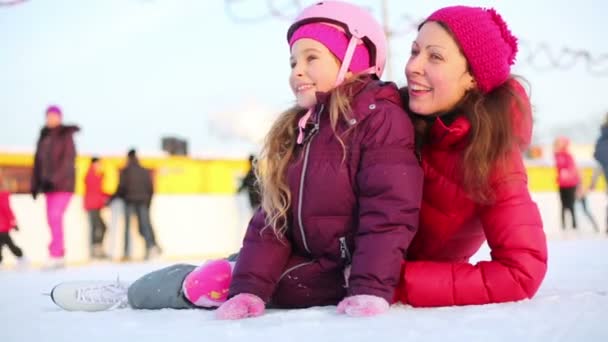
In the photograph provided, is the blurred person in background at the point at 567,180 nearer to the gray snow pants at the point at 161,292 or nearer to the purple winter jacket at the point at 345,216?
the purple winter jacket at the point at 345,216

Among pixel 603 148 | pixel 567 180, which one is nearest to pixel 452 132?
pixel 603 148

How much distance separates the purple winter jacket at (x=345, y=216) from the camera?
1741mm

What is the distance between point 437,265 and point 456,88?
0.55 meters

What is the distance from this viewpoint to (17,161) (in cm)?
1006

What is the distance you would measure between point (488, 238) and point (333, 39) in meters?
0.80

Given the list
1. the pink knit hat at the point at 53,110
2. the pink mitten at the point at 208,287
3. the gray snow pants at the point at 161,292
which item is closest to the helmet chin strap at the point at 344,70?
the pink mitten at the point at 208,287

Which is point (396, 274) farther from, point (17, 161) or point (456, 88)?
point (17, 161)

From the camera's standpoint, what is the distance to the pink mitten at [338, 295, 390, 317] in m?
1.61

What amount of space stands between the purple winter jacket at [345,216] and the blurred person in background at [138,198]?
6665 millimetres

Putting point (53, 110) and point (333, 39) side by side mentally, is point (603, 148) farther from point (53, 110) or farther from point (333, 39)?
point (53, 110)

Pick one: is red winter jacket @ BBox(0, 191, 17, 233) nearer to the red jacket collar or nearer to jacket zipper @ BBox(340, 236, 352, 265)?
jacket zipper @ BBox(340, 236, 352, 265)

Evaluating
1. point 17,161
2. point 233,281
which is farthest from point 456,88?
point 17,161

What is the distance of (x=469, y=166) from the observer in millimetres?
1843

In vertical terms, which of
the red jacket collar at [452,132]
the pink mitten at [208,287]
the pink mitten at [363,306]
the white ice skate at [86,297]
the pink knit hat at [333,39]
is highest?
the pink knit hat at [333,39]
